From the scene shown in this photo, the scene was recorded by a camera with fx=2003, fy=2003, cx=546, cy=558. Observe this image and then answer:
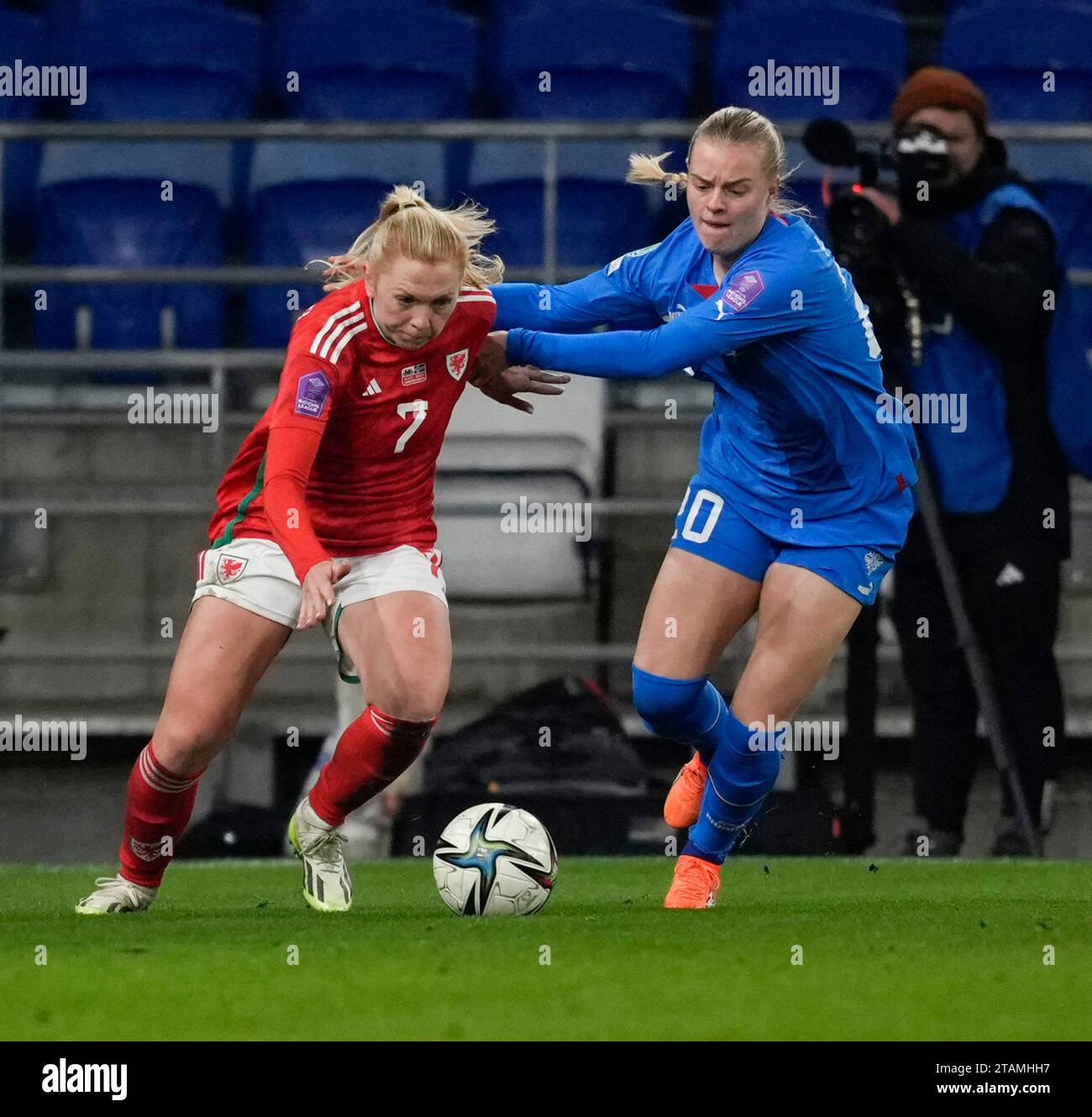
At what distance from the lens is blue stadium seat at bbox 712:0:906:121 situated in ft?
29.8

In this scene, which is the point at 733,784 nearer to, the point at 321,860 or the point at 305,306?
the point at 321,860

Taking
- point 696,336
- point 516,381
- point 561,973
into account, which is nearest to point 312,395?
point 516,381

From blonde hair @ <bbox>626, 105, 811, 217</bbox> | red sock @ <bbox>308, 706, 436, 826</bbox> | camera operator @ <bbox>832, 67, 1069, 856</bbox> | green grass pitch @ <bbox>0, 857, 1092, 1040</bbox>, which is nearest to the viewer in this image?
green grass pitch @ <bbox>0, 857, 1092, 1040</bbox>

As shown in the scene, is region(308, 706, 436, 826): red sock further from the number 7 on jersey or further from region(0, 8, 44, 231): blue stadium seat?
region(0, 8, 44, 231): blue stadium seat

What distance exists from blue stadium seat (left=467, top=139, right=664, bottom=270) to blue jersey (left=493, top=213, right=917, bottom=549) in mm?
3888

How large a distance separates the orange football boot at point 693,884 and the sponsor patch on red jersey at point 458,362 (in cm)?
129

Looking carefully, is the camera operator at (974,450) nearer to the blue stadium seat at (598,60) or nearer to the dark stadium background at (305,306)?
the dark stadium background at (305,306)

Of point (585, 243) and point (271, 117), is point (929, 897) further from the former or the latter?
point (271, 117)

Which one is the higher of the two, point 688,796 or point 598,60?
point 598,60

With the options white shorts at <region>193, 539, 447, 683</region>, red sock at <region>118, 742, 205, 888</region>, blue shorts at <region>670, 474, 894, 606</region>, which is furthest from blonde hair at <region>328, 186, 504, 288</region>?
red sock at <region>118, 742, 205, 888</region>

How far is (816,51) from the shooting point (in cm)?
909

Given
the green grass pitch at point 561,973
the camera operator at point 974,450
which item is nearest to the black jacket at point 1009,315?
the camera operator at point 974,450

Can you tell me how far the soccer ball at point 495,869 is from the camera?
15.0 feet

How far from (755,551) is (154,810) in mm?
1547
